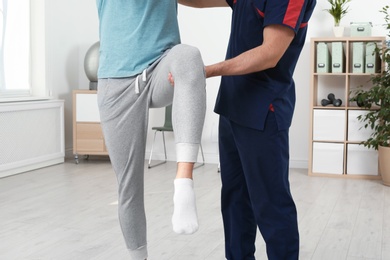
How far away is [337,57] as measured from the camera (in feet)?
19.2

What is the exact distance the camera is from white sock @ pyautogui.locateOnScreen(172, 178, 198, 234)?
1869 millimetres

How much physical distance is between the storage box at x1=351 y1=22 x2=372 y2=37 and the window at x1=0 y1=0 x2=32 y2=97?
3.33 meters

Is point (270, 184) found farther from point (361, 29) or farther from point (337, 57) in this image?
point (361, 29)

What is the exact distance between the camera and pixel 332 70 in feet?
19.4

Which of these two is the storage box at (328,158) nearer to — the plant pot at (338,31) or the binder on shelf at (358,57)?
the binder on shelf at (358,57)

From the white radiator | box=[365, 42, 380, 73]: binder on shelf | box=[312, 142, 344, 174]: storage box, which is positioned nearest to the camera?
the white radiator

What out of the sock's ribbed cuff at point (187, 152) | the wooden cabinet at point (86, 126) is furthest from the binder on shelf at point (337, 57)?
the sock's ribbed cuff at point (187, 152)

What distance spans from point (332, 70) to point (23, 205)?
10.5 feet

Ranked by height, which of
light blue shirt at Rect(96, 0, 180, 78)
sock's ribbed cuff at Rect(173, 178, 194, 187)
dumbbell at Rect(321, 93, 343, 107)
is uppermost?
light blue shirt at Rect(96, 0, 180, 78)

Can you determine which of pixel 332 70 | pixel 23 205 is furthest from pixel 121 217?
pixel 332 70

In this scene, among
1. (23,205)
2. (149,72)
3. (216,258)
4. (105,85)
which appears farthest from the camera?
(23,205)

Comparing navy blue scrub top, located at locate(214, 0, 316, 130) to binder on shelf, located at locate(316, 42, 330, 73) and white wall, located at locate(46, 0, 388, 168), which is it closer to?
binder on shelf, located at locate(316, 42, 330, 73)

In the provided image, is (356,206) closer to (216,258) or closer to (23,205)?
(216,258)

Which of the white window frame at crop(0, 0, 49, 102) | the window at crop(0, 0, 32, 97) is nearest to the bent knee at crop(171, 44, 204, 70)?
the window at crop(0, 0, 32, 97)
